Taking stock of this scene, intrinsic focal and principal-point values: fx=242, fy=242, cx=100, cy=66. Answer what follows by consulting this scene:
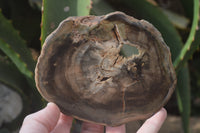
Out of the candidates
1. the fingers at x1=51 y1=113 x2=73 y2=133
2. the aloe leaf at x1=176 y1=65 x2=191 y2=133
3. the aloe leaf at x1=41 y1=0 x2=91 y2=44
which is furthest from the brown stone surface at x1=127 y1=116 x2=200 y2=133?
the aloe leaf at x1=41 y1=0 x2=91 y2=44

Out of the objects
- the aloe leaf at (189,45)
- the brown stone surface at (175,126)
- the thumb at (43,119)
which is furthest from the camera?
the brown stone surface at (175,126)

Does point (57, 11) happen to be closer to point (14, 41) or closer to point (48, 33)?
point (48, 33)

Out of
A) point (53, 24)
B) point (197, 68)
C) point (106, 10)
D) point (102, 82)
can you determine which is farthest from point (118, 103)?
point (197, 68)

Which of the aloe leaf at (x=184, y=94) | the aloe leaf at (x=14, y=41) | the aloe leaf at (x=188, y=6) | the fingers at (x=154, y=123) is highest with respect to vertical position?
the aloe leaf at (x=14, y=41)

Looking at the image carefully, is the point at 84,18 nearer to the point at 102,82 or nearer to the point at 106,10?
the point at 102,82

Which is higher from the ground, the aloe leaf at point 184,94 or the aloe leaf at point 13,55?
the aloe leaf at point 13,55

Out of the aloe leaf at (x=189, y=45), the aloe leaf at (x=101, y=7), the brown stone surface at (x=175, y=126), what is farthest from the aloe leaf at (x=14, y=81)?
the brown stone surface at (x=175, y=126)

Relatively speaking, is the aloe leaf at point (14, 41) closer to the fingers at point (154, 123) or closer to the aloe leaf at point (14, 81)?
the aloe leaf at point (14, 81)
